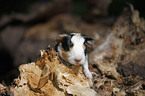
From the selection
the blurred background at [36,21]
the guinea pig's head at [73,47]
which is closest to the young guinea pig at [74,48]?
the guinea pig's head at [73,47]

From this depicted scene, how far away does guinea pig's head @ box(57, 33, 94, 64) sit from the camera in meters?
1.25

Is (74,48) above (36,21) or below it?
below

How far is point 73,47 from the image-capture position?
128cm

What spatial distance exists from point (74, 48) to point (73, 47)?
18 mm

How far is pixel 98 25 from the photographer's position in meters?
4.41

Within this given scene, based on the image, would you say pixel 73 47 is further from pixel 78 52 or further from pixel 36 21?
pixel 36 21

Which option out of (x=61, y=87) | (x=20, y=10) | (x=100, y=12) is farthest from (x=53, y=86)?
(x=20, y=10)

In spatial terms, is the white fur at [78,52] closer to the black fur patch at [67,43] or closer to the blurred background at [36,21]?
the black fur patch at [67,43]

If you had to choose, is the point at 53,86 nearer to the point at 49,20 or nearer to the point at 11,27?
the point at 49,20

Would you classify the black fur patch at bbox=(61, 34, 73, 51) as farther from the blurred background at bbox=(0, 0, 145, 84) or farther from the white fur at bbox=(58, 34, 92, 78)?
the blurred background at bbox=(0, 0, 145, 84)

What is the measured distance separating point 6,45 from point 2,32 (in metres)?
0.57

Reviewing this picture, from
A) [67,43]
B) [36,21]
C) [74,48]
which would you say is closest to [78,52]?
[74,48]

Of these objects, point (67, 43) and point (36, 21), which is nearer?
point (67, 43)

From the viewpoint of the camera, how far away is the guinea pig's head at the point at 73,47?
4.11 ft
